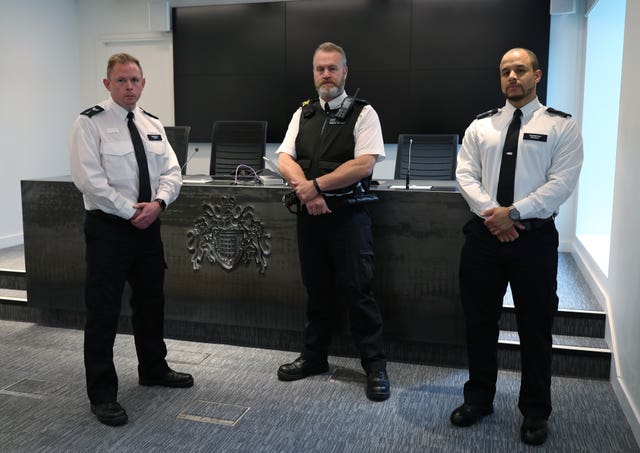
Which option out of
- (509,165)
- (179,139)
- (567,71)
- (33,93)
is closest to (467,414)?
(509,165)

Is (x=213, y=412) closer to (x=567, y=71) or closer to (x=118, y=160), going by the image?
(x=118, y=160)

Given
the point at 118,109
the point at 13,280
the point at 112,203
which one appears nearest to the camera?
the point at 112,203

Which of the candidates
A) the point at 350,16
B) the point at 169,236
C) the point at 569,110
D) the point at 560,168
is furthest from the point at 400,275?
the point at 350,16

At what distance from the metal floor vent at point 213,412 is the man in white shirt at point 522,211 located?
97 cm

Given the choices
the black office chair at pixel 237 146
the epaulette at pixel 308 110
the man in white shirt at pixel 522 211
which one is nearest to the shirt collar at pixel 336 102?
the epaulette at pixel 308 110

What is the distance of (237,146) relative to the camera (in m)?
4.94

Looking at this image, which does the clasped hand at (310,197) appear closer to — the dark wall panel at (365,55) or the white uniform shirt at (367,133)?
the white uniform shirt at (367,133)

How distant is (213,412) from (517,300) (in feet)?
4.65

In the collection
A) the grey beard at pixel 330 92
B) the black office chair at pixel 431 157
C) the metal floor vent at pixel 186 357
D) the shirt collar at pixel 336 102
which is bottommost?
the metal floor vent at pixel 186 357

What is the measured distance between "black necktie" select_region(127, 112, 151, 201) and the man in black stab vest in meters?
0.63

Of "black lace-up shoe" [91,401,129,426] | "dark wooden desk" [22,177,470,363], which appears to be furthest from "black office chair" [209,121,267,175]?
"black lace-up shoe" [91,401,129,426]

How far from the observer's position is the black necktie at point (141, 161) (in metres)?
2.79

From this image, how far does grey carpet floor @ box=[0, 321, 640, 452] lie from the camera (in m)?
2.53

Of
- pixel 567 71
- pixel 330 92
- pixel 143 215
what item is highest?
pixel 567 71
